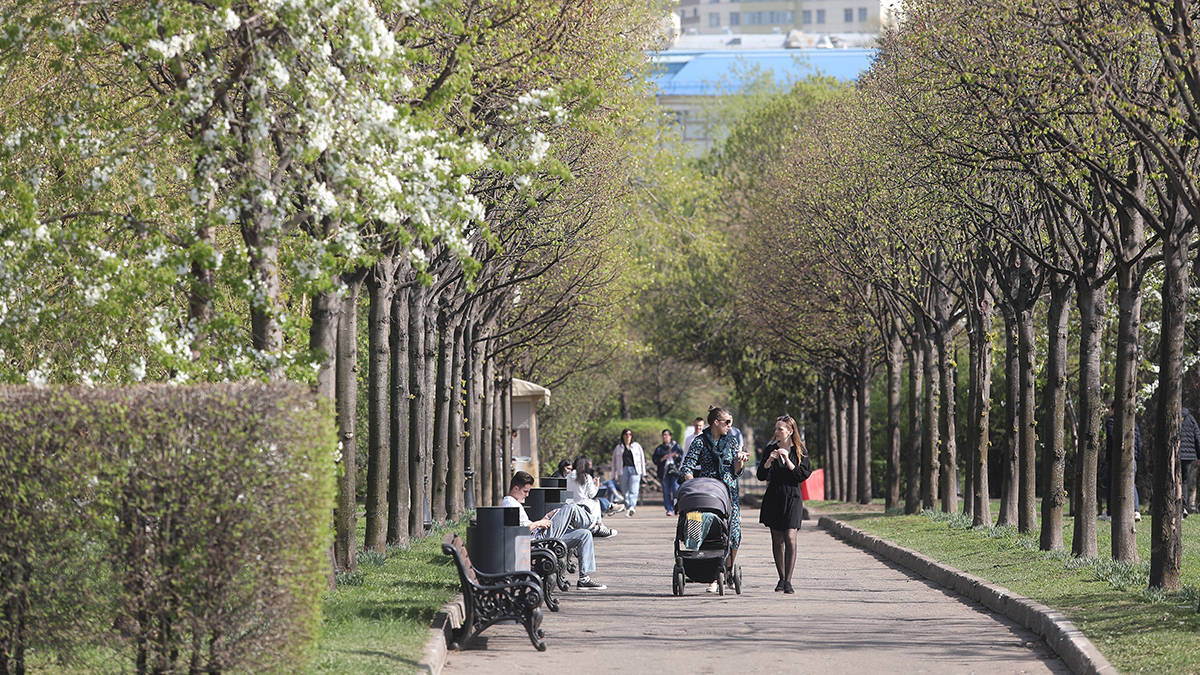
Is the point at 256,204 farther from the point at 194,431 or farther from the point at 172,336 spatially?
the point at 194,431

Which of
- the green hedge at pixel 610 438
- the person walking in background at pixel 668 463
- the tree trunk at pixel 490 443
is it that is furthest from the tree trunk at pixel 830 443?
the tree trunk at pixel 490 443

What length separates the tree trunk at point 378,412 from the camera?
52.6 ft

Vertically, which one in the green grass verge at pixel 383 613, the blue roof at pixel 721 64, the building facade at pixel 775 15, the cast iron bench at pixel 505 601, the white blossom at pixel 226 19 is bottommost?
the green grass verge at pixel 383 613

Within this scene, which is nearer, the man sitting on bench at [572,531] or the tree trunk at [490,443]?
the man sitting on bench at [572,531]

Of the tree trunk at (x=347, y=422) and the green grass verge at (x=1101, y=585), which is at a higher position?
the tree trunk at (x=347, y=422)

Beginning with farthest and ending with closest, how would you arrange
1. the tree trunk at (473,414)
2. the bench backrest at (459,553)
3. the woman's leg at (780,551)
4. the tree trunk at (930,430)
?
the tree trunk at (473,414)
the tree trunk at (930,430)
the woman's leg at (780,551)
the bench backrest at (459,553)

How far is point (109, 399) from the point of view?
7.73 meters

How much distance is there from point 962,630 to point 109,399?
290 inches

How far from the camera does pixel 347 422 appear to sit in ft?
46.0

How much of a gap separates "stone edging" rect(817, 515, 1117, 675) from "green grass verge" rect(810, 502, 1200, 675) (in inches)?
4.6

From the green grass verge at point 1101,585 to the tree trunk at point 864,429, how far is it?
1036 centimetres

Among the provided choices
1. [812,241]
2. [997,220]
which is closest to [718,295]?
[812,241]

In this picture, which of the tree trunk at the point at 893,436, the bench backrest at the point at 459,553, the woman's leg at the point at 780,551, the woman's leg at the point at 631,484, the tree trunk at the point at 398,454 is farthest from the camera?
the woman's leg at the point at 631,484

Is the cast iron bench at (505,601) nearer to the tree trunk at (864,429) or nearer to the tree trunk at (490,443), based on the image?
the tree trunk at (490,443)
